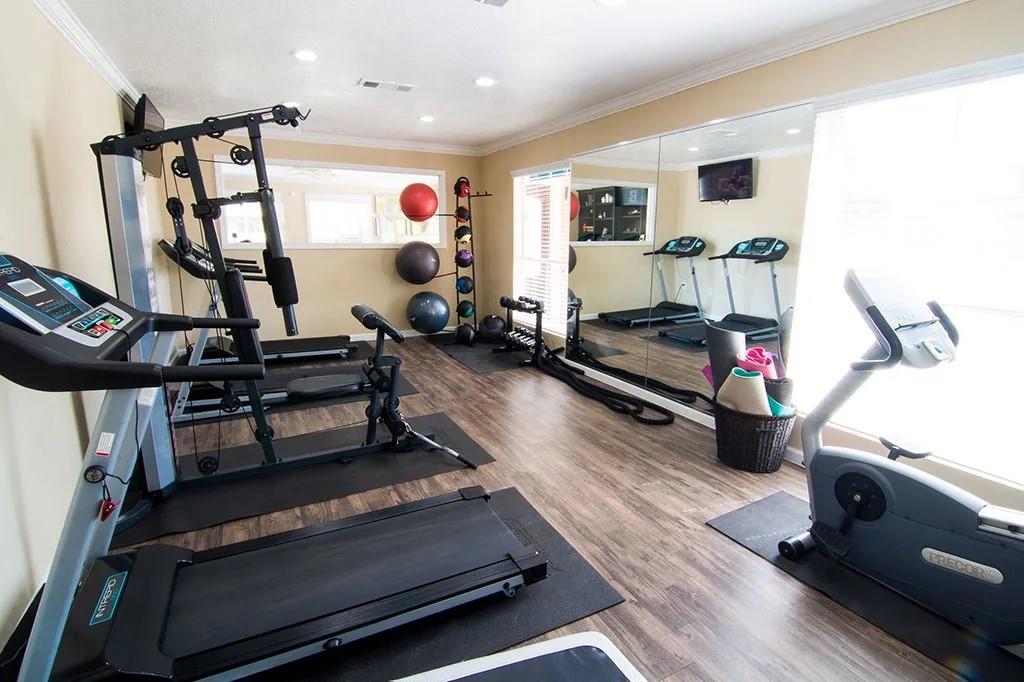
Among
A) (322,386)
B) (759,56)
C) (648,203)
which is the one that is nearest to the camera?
(759,56)

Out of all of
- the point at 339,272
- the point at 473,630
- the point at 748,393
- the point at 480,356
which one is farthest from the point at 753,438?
the point at 339,272

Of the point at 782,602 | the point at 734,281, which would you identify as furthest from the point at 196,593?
the point at 734,281

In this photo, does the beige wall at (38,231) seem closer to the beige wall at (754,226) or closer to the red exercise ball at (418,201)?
the red exercise ball at (418,201)

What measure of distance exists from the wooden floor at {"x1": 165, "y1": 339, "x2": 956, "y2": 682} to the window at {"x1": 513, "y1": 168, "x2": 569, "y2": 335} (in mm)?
1531

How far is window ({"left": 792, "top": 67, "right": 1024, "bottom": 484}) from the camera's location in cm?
221

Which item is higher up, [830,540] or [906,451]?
[906,451]

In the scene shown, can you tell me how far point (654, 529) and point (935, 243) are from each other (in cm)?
198

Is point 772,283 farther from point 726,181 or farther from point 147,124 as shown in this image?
point 147,124

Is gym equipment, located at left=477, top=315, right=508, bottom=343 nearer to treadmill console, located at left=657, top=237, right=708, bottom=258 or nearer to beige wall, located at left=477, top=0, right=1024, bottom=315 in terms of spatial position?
beige wall, located at left=477, top=0, right=1024, bottom=315

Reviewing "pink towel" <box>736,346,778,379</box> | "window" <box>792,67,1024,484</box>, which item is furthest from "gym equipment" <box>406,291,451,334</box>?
"window" <box>792,67,1024,484</box>

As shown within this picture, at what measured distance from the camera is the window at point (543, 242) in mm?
5164

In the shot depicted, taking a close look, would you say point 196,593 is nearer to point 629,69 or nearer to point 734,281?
point 734,281

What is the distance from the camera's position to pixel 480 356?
5.57 meters

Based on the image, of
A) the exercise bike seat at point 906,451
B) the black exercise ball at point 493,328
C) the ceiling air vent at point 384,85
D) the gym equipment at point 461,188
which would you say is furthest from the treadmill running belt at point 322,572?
the gym equipment at point 461,188
